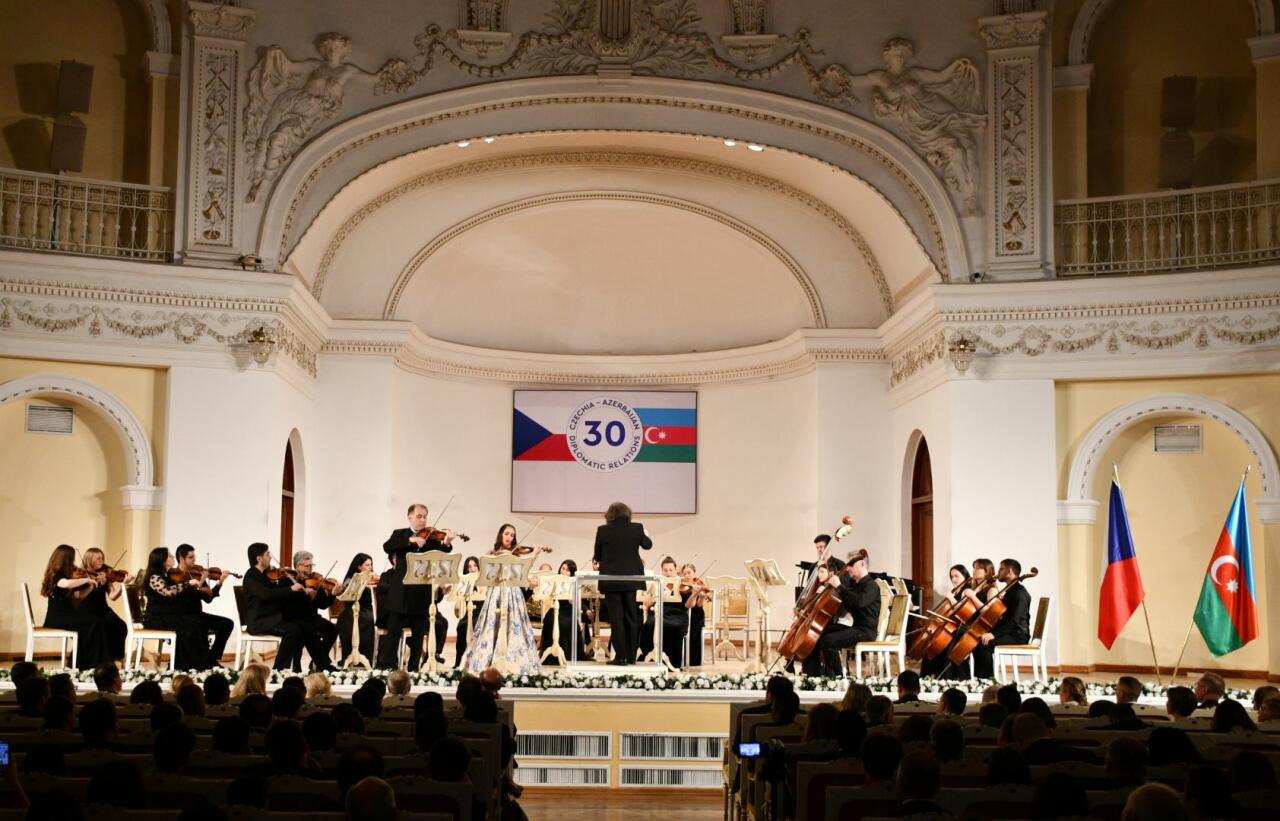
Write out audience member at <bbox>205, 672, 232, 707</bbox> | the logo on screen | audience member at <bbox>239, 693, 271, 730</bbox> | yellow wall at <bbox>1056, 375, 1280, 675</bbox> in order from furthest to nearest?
1. the logo on screen
2. yellow wall at <bbox>1056, 375, 1280, 675</bbox>
3. audience member at <bbox>205, 672, 232, 707</bbox>
4. audience member at <bbox>239, 693, 271, 730</bbox>

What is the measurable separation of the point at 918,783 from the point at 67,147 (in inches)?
489

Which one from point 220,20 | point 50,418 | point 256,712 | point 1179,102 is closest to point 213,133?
point 220,20

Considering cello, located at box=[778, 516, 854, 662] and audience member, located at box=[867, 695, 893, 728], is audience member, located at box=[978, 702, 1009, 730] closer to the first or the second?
audience member, located at box=[867, 695, 893, 728]

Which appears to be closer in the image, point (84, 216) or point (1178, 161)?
point (84, 216)

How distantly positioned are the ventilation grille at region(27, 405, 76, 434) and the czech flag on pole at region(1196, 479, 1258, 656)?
1095 centimetres

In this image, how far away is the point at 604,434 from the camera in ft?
61.2

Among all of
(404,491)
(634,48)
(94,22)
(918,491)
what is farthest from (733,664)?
(94,22)

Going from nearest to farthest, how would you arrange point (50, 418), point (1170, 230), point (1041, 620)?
point (1041, 620)
point (1170, 230)
point (50, 418)

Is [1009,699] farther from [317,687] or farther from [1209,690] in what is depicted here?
[317,687]

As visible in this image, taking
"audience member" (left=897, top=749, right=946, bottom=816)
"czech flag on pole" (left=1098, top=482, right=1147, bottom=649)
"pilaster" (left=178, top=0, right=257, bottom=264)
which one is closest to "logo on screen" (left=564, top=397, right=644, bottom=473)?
"pilaster" (left=178, top=0, right=257, bottom=264)

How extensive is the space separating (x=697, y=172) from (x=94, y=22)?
6965 millimetres

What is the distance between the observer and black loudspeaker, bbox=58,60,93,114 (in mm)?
14211

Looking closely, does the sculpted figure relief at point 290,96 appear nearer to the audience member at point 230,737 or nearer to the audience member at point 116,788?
the audience member at point 230,737

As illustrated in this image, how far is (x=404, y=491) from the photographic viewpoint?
17.6 metres
